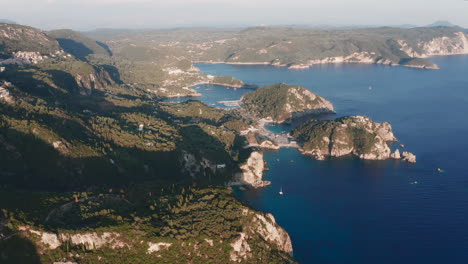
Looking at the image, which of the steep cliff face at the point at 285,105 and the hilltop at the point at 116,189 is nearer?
the hilltop at the point at 116,189

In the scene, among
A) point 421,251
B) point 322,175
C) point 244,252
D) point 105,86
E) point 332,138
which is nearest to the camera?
point 244,252

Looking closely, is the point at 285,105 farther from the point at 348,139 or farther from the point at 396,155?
the point at 396,155

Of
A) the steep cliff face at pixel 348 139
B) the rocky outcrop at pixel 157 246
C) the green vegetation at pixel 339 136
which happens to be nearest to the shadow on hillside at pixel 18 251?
the rocky outcrop at pixel 157 246

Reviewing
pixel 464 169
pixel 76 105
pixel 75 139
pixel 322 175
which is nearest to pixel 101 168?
pixel 75 139

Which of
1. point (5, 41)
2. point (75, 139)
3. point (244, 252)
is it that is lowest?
point (244, 252)

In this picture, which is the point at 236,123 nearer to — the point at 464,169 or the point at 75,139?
the point at 75,139

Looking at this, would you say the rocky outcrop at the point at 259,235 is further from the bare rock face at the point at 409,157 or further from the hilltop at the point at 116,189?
the bare rock face at the point at 409,157
